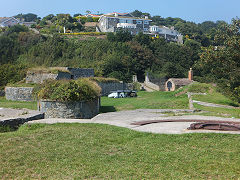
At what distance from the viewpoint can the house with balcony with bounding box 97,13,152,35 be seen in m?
98.2

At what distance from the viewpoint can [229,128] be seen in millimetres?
8750

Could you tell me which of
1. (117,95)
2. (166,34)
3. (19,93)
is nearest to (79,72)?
(117,95)

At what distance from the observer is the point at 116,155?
6.56m

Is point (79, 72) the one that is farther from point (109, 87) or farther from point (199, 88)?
point (199, 88)

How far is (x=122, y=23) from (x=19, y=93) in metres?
80.7

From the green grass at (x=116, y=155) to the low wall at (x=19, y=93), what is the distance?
46.9 feet

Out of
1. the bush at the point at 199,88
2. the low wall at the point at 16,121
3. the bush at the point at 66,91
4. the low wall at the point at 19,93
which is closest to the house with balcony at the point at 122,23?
the bush at the point at 199,88

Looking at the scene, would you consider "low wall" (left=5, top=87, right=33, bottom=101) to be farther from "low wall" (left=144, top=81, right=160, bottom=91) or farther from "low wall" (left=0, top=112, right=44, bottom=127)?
"low wall" (left=144, top=81, right=160, bottom=91)

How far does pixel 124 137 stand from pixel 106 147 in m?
0.96

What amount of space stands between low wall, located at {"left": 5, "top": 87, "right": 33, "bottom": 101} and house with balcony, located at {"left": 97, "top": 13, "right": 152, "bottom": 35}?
72.3 m

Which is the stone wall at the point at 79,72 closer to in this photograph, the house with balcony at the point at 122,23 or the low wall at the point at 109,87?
the low wall at the point at 109,87

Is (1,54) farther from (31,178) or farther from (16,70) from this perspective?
(31,178)

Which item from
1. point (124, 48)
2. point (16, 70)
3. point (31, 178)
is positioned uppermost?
point (124, 48)

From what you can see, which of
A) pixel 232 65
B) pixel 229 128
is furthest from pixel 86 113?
pixel 232 65
